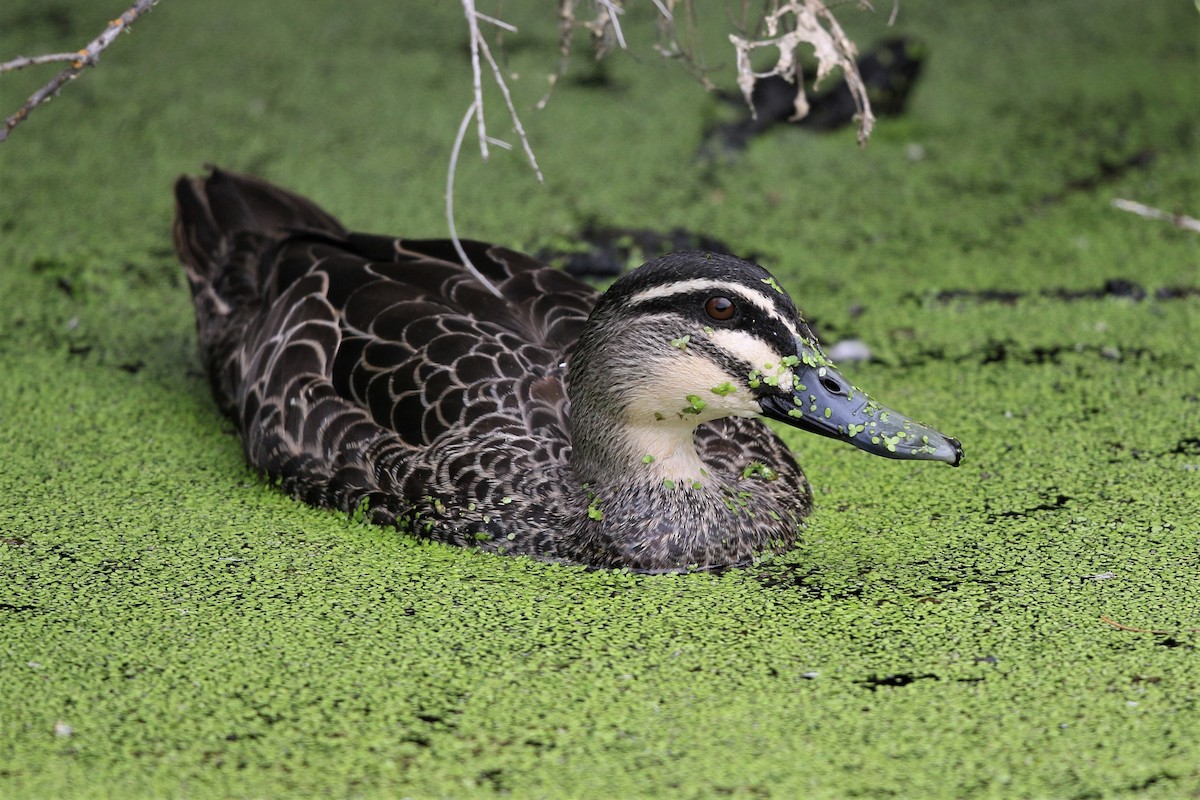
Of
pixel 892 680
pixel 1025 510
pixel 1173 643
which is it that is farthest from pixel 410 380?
pixel 1173 643

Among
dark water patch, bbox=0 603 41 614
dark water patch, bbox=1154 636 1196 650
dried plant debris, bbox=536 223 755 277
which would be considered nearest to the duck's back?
dark water patch, bbox=0 603 41 614

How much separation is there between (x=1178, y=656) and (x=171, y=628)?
2593mm

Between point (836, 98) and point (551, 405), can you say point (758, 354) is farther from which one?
point (836, 98)

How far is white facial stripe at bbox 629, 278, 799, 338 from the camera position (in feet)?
13.1

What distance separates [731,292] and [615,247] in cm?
273

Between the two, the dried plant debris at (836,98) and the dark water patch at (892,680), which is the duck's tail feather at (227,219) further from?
the dark water patch at (892,680)

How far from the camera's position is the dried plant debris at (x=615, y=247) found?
6609 millimetres

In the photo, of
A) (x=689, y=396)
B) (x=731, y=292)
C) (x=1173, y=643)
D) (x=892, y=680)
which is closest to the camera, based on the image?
(x=892, y=680)

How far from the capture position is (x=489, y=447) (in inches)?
174

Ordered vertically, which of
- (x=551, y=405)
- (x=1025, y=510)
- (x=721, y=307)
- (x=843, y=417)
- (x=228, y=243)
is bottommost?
(x=1025, y=510)

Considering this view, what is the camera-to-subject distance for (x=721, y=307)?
4008 millimetres

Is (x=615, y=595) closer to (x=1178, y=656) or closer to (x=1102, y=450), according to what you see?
(x=1178, y=656)

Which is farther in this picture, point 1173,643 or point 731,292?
point 731,292

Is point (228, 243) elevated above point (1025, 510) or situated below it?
above
